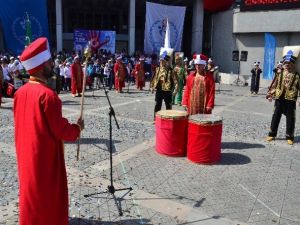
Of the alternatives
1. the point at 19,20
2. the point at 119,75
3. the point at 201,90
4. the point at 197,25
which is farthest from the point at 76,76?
the point at 197,25

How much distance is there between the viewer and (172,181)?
602cm

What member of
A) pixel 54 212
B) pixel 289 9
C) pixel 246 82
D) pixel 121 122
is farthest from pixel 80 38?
pixel 54 212

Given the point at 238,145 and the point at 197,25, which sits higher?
the point at 197,25

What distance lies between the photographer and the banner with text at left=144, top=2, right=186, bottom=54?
2538 centimetres

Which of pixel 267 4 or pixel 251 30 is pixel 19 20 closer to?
pixel 251 30

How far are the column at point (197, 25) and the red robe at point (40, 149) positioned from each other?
27.6 metres

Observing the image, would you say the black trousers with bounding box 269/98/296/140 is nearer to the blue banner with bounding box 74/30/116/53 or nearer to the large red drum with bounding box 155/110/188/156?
the large red drum with bounding box 155/110/188/156

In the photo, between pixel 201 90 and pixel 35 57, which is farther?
pixel 201 90

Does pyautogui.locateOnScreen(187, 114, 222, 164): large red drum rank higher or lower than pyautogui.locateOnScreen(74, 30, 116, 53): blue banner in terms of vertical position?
lower

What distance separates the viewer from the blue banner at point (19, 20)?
22.6 m

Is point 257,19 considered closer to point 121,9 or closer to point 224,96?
point 224,96

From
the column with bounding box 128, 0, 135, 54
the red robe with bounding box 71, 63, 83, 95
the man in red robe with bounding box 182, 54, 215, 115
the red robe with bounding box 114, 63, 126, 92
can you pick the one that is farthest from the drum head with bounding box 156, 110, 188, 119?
the column with bounding box 128, 0, 135, 54

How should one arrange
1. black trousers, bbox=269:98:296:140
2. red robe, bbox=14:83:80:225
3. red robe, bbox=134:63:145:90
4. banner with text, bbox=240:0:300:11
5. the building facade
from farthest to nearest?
the building facade
banner with text, bbox=240:0:300:11
red robe, bbox=134:63:145:90
black trousers, bbox=269:98:296:140
red robe, bbox=14:83:80:225

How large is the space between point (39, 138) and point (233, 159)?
4670mm
